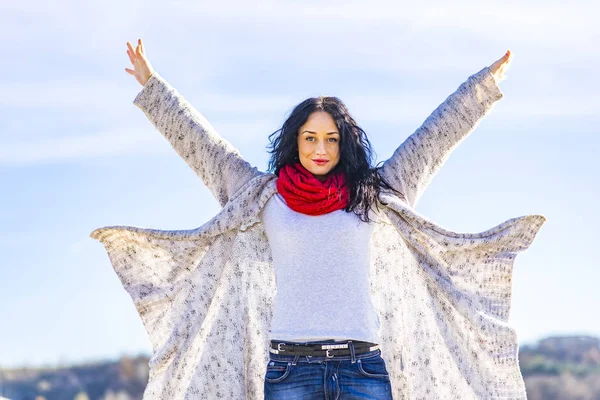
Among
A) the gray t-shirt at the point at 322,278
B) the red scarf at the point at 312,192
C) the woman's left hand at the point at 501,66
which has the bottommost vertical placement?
the gray t-shirt at the point at 322,278

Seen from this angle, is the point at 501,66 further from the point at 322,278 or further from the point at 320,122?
the point at 322,278

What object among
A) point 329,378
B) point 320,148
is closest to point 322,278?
point 329,378

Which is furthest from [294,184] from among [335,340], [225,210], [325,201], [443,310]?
[443,310]

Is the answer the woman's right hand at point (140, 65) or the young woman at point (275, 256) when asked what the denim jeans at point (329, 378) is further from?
the woman's right hand at point (140, 65)

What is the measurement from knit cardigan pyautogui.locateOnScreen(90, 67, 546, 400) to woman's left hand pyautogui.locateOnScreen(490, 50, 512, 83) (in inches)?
10.5

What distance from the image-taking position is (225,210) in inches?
135

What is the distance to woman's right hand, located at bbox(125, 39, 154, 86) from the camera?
3686 millimetres

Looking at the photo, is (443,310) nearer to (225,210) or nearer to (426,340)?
(426,340)

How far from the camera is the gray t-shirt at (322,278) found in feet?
9.52

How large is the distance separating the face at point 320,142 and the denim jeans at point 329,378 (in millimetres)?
708

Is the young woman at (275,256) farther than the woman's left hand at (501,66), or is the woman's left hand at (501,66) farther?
the woman's left hand at (501,66)

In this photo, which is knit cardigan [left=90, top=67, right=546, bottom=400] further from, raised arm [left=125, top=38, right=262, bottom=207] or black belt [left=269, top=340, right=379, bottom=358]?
black belt [left=269, top=340, right=379, bottom=358]

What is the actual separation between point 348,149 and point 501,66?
37.5 inches

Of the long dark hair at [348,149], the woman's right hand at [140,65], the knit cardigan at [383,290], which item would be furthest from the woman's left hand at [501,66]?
the woman's right hand at [140,65]
